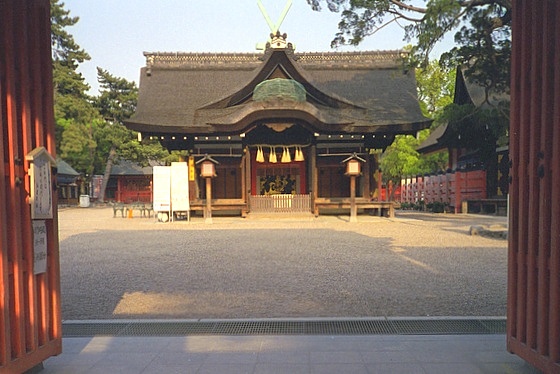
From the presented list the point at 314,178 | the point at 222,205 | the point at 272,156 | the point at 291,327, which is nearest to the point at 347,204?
the point at 314,178

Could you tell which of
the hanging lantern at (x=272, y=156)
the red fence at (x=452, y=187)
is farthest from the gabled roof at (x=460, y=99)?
the hanging lantern at (x=272, y=156)

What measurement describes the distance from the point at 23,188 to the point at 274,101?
12.8 m

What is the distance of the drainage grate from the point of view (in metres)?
3.75

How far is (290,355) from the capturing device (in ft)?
10.5

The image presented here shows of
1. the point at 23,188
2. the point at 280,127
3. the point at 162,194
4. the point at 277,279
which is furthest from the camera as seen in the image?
the point at 280,127

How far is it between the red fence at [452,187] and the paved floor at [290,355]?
17.3 meters

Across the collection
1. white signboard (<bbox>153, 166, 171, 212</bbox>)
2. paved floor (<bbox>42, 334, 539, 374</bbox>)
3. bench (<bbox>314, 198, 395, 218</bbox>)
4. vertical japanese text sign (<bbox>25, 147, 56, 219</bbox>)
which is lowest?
paved floor (<bbox>42, 334, 539, 374</bbox>)

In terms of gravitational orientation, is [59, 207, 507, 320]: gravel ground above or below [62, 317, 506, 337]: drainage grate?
below

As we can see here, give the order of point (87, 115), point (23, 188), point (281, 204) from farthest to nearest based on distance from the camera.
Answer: point (87, 115)
point (281, 204)
point (23, 188)

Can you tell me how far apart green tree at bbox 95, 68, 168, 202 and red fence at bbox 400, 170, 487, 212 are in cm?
2032

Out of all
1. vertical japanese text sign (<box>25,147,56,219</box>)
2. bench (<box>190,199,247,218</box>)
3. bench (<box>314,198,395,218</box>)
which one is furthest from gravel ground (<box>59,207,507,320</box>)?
bench (<box>314,198,395,218</box>)

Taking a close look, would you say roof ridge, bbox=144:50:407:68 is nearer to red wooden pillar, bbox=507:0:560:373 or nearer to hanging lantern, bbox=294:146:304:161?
hanging lantern, bbox=294:146:304:161

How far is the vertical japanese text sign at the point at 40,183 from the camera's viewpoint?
2.65 m

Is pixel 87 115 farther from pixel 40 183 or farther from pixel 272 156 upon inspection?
pixel 40 183
